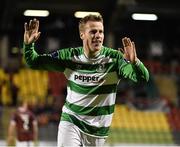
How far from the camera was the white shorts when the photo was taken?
A: 4234 millimetres

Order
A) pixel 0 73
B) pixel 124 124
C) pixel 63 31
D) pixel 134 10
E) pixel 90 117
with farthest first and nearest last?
1. pixel 63 31
2. pixel 134 10
3. pixel 0 73
4. pixel 124 124
5. pixel 90 117

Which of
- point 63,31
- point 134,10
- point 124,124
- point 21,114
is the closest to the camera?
point 21,114

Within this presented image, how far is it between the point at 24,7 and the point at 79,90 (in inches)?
525

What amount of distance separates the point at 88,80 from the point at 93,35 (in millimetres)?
369

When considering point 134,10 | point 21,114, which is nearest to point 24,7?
point 134,10

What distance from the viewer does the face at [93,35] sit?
13.9 ft

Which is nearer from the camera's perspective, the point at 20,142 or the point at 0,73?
the point at 20,142

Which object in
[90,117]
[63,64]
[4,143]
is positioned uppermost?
[63,64]

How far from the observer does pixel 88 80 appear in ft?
14.2

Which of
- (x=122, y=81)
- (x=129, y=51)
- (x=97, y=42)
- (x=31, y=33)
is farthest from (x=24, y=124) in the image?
(x=129, y=51)

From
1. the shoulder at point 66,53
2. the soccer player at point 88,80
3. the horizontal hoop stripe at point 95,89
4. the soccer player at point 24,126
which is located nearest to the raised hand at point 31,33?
the soccer player at point 88,80

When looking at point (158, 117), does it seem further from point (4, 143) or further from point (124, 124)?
point (4, 143)

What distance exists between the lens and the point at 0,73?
1589 centimetres

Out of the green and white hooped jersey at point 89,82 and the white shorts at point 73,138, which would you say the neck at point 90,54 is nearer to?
the green and white hooped jersey at point 89,82
